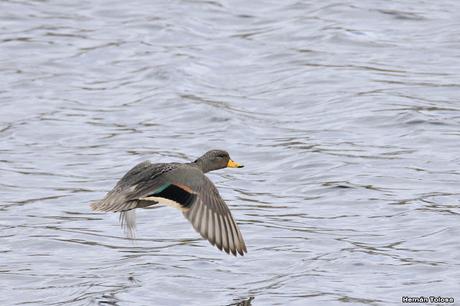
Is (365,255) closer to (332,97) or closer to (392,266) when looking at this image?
(392,266)

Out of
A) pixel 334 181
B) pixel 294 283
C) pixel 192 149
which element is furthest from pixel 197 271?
pixel 192 149

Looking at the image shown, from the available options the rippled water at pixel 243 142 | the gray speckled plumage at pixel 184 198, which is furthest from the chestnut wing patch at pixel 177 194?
the rippled water at pixel 243 142

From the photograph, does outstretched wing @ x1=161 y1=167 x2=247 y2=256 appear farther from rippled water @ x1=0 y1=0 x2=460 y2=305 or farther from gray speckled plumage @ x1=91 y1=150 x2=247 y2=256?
rippled water @ x1=0 y1=0 x2=460 y2=305

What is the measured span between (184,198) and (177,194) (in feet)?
0.26

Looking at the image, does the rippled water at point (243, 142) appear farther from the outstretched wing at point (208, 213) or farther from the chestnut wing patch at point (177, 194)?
the chestnut wing patch at point (177, 194)

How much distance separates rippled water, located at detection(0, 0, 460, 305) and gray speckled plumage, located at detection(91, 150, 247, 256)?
535 millimetres

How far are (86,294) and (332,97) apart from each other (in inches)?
243

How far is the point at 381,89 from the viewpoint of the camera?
15.4 m

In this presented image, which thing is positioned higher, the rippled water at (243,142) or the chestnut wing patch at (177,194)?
the chestnut wing patch at (177,194)

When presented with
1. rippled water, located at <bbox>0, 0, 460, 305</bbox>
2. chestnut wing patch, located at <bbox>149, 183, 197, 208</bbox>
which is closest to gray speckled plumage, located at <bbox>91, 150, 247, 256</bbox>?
chestnut wing patch, located at <bbox>149, 183, 197, 208</bbox>

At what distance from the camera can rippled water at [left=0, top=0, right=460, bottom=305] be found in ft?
33.1

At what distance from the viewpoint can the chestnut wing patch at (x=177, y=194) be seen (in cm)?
955

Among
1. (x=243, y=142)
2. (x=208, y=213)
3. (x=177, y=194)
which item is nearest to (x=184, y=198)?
(x=177, y=194)

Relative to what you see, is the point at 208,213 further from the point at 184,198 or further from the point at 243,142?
the point at 243,142
